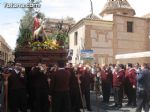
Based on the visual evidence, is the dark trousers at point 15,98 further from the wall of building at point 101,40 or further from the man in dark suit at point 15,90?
the wall of building at point 101,40

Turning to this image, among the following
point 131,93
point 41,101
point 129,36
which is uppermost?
point 129,36

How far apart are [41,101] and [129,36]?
29733 millimetres

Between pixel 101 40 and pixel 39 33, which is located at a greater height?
pixel 101 40

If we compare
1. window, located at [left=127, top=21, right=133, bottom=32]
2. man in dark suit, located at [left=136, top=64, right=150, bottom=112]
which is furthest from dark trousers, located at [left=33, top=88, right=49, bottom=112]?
window, located at [left=127, top=21, right=133, bottom=32]

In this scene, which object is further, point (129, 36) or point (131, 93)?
point (129, 36)

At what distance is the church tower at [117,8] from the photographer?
147ft

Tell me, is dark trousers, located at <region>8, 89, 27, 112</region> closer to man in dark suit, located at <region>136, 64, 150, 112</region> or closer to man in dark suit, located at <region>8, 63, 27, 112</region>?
man in dark suit, located at <region>8, 63, 27, 112</region>

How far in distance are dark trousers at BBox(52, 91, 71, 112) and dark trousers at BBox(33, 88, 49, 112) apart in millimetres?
436

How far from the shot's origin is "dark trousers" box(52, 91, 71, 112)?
1240cm

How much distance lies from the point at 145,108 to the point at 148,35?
29.4 meters

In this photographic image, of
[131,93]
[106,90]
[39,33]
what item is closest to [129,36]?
[106,90]

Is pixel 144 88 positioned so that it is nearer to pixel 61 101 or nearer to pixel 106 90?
pixel 61 101

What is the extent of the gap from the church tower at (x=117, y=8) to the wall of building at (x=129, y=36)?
3.91m

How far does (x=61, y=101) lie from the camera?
40.9 ft
